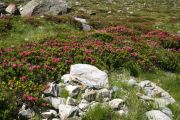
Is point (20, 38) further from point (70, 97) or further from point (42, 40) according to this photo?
point (70, 97)

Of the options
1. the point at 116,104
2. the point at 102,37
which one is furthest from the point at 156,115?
the point at 102,37

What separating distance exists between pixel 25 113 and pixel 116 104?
8.66 feet

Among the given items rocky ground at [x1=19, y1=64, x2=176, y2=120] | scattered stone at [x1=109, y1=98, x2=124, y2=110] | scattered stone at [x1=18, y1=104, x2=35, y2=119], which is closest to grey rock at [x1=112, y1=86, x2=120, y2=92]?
rocky ground at [x1=19, y1=64, x2=176, y2=120]

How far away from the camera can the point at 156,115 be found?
10.1 m

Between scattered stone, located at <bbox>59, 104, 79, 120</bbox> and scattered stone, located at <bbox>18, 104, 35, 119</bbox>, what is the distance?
2.64ft

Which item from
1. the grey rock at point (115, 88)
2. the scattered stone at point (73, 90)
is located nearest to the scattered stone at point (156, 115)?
the grey rock at point (115, 88)

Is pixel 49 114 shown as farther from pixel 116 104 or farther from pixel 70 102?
pixel 116 104

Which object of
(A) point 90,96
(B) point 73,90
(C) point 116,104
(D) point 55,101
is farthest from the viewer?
(B) point 73,90

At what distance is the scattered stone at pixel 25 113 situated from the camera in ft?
32.3

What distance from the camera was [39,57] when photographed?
565 inches

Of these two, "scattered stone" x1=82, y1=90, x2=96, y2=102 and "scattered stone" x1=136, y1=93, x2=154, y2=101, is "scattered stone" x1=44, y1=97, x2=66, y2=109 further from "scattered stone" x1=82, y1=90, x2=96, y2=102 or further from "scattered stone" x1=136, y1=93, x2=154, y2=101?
"scattered stone" x1=136, y1=93, x2=154, y2=101

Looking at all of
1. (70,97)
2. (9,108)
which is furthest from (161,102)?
(9,108)

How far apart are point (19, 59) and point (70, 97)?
441 cm

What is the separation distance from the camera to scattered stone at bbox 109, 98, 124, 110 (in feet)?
34.3
